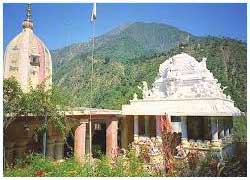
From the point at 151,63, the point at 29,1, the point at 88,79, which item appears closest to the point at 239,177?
→ the point at 29,1

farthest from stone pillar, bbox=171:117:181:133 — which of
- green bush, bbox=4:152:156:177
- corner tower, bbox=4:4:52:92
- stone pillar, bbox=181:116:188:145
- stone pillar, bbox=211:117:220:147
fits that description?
corner tower, bbox=4:4:52:92

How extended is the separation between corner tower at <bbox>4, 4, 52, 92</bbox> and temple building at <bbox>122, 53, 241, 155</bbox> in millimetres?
3321

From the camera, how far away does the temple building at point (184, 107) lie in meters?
9.53

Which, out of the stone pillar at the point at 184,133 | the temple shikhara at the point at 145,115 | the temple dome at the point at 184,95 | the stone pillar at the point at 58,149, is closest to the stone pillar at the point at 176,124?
the temple shikhara at the point at 145,115

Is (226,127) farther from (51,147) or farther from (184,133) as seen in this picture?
(51,147)

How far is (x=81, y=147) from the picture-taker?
368 inches

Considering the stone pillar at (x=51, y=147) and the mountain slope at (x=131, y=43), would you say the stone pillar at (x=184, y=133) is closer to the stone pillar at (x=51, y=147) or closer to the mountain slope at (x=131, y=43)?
the stone pillar at (x=51, y=147)

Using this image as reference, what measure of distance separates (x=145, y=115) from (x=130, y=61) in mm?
17567

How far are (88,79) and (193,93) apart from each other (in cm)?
1707

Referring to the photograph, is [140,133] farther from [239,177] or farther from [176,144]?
[239,177]

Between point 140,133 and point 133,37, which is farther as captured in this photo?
point 133,37

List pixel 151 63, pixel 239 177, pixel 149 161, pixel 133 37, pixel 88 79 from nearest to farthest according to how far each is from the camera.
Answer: pixel 239 177 < pixel 149 161 < pixel 151 63 < pixel 88 79 < pixel 133 37

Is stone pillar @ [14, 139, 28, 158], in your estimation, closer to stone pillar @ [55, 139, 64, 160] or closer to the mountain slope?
stone pillar @ [55, 139, 64, 160]

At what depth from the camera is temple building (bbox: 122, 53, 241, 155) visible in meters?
9.53
